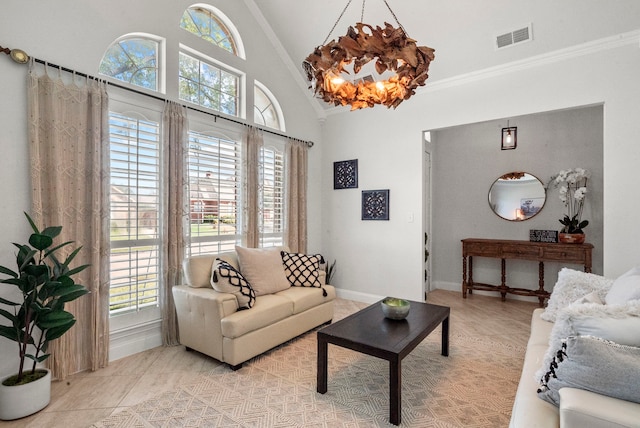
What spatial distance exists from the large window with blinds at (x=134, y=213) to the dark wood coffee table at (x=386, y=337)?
1.86 m

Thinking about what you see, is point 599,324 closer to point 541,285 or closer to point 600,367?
point 600,367

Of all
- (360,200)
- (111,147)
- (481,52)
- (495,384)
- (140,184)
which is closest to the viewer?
(495,384)

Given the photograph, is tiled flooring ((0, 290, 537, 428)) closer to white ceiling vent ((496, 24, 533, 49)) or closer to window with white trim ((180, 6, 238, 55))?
white ceiling vent ((496, 24, 533, 49))

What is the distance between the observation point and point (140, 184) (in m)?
3.10

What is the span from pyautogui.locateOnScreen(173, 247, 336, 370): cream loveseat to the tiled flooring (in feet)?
0.74

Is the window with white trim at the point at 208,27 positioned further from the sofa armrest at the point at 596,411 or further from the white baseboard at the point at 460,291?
the white baseboard at the point at 460,291

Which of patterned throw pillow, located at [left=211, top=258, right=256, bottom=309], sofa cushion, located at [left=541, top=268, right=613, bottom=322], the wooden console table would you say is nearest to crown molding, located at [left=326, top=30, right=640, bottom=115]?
the wooden console table

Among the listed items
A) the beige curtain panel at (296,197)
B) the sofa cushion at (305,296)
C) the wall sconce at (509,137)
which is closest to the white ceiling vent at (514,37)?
the wall sconce at (509,137)

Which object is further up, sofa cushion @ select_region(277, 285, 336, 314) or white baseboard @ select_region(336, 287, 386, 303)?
sofa cushion @ select_region(277, 285, 336, 314)

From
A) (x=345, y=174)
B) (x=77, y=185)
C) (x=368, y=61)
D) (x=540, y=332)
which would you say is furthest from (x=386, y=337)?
(x=345, y=174)

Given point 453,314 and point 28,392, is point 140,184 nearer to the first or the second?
point 28,392

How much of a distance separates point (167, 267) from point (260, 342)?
3.97 ft

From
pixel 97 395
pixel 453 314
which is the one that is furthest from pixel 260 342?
pixel 453 314

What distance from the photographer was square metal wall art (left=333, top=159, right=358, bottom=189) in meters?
5.06
